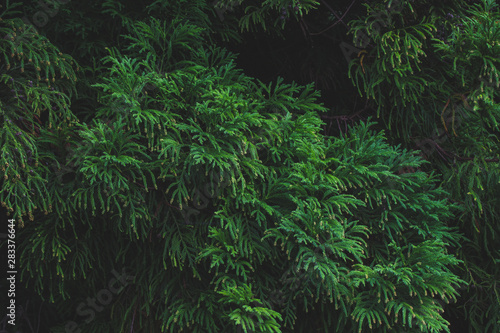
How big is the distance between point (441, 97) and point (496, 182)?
1.92ft

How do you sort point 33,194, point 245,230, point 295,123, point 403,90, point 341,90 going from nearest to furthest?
point 33,194
point 245,230
point 295,123
point 403,90
point 341,90

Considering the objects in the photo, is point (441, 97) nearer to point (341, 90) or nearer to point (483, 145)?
point (483, 145)

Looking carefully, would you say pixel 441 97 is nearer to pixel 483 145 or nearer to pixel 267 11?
pixel 483 145

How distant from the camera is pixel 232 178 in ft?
6.74

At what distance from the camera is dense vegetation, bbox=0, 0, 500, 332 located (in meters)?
2.08

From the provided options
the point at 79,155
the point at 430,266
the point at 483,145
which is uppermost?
the point at 79,155

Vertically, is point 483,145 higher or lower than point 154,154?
lower

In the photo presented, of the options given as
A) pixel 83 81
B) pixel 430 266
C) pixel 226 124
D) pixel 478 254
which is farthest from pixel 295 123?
pixel 478 254

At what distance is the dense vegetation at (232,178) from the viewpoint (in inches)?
81.8

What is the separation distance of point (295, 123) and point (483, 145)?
118cm

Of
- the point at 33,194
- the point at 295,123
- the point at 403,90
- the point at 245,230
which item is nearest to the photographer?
the point at 33,194

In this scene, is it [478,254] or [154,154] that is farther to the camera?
[478,254]

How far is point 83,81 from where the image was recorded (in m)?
2.45

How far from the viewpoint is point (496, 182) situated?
2562mm
